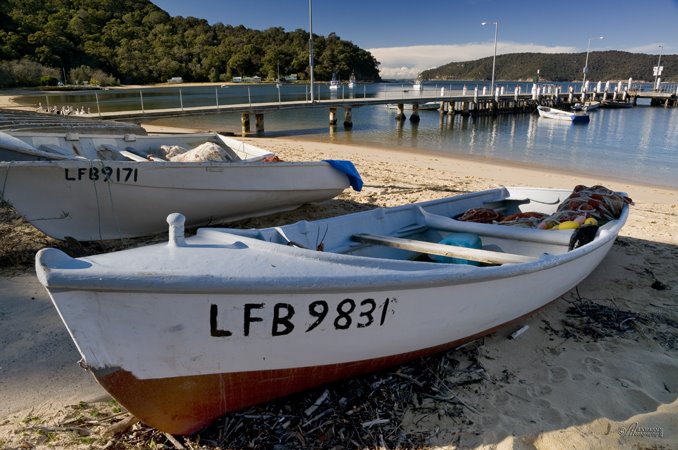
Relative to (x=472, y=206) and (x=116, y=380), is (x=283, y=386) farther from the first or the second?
(x=472, y=206)

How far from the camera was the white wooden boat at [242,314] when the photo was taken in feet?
7.11

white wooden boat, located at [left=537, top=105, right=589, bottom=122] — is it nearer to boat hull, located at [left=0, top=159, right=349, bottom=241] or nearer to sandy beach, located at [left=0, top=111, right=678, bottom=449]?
sandy beach, located at [left=0, top=111, right=678, bottom=449]

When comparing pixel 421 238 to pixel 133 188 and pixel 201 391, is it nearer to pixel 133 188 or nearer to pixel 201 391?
pixel 201 391

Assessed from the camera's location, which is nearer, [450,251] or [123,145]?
[450,251]

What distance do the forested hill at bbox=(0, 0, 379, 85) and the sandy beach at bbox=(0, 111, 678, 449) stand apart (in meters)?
62.9

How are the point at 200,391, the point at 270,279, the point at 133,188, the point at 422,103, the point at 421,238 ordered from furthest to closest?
the point at 422,103, the point at 133,188, the point at 421,238, the point at 200,391, the point at 270,279

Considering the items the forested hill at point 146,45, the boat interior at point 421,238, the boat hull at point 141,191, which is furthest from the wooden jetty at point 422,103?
the forested hill at point 146,45

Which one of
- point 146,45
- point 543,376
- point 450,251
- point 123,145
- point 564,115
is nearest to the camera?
point 543,376

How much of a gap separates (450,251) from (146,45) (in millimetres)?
96915

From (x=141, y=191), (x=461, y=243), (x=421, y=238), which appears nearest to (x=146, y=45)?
(x=141, y=191)

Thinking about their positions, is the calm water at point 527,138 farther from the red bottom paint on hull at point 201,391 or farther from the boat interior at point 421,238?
the red bottom paint on hull at point 201,391

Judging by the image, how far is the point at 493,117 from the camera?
37688mm

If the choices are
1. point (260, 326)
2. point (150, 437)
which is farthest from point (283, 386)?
point (150, 437)

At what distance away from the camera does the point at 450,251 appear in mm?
3689
